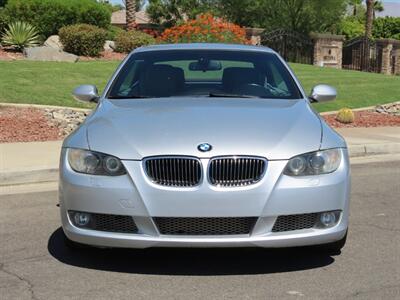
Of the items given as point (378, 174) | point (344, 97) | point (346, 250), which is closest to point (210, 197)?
point (346, 250)

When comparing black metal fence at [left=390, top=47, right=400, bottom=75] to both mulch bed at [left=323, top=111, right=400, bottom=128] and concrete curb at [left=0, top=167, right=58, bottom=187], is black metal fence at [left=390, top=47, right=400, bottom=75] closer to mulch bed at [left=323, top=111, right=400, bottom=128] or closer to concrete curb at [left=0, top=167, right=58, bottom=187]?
mulch bed at [left=323, top=111, right=400, bottom=128]

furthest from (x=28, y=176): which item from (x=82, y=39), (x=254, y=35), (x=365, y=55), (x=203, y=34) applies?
(x=365, y=55)

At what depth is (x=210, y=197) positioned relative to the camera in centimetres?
445

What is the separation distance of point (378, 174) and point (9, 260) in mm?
5684

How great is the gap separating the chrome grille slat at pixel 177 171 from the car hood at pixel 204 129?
54 millimetres

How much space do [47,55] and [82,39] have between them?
1320 millimetres

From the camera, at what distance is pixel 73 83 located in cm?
1584

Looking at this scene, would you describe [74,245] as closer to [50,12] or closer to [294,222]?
[294,222]

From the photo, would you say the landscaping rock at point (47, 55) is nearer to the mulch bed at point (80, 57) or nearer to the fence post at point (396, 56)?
the mulch bed at point (80, 57)

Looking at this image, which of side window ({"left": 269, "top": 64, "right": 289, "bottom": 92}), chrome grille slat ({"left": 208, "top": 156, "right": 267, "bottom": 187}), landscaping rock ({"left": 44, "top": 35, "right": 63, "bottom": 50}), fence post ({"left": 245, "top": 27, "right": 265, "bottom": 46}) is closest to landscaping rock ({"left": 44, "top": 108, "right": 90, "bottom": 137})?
side window ({"left": 269, "top": 64, "right": 289, "bottom": 92})

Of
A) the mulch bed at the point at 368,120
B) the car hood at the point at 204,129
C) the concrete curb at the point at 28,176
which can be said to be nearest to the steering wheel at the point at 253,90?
the car hood at the point at 204,129

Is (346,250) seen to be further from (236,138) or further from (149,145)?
(149,145)

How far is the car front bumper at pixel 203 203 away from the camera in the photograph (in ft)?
14.6

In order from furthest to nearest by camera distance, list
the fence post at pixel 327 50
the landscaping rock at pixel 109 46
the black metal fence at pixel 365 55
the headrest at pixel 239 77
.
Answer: the black metal fence at pixel 365 55 < the fence post at pixel 327 50 < the landscaping rock at pixel 109 46 < the headrest at pixel 239 77
